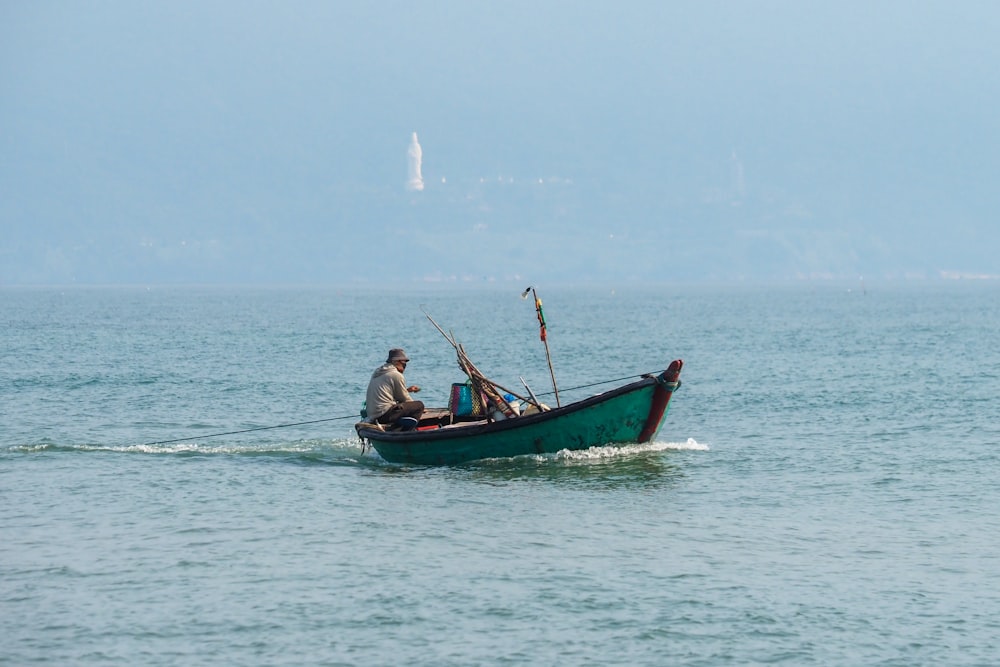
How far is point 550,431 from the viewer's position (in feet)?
103

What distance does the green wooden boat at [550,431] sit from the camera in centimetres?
3127

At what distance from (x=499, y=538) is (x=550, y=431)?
22.8ft

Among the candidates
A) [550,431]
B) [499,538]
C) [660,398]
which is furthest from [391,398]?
[499,538]

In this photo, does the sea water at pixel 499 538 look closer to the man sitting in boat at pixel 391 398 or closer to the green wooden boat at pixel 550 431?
the green wooden boat at pixel 550 431

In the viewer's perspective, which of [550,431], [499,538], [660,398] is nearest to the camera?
[499,538]

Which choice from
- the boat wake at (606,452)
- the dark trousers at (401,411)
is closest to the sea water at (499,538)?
the boat wake at (606,452)

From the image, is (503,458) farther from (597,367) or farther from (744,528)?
(597,367)

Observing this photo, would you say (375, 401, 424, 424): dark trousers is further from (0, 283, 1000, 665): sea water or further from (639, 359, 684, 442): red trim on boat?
(639, 359, 684, 442): red trim on boat

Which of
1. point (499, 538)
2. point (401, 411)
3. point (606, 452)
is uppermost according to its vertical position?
point (401, 411)

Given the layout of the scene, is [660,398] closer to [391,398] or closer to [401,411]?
[401,411]

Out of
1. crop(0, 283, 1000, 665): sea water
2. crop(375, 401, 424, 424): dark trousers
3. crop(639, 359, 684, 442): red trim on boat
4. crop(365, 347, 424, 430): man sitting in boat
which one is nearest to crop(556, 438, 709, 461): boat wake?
crop(0, 283, 1000, 665): sea water

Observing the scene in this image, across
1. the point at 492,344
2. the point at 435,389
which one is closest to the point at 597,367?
the point at 435,389

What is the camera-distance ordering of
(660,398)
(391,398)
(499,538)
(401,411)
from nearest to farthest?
(499,538), (660,398), (401,411), (391,398)

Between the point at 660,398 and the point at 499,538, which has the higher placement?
the point at 660,398
